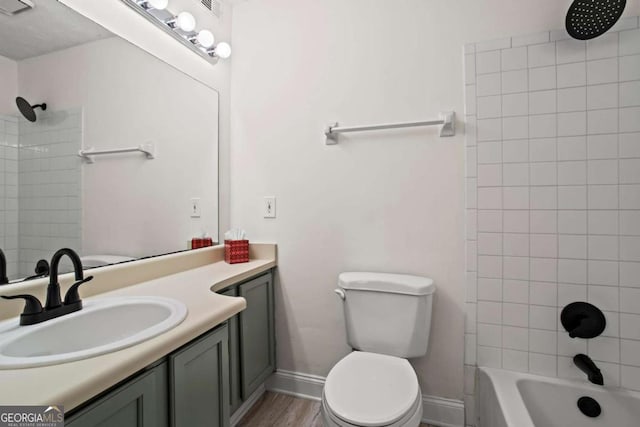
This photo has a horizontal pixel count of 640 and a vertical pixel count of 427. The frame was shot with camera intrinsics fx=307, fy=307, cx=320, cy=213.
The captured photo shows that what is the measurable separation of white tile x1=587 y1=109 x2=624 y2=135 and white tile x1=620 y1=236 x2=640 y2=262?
0.46 meters

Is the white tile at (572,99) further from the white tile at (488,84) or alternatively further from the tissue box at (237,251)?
the tissue box at (237,251)

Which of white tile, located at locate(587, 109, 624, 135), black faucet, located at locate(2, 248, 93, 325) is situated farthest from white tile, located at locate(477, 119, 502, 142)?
black faucet, located at locate(2, 248, 93, 325)

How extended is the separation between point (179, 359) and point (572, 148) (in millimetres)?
1733

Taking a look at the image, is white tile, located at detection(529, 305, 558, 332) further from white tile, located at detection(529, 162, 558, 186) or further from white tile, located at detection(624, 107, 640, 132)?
white tile, located at detection(624, 107, 640, 132)

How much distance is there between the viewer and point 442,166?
1526 millimetres

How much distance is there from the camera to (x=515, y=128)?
1418 mm

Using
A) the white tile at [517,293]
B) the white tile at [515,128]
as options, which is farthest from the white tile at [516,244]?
the white tile at [515,128]

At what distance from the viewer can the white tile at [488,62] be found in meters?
1.44

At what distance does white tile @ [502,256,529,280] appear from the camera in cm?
142

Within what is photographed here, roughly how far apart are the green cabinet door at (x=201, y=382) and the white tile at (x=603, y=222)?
5.18ft

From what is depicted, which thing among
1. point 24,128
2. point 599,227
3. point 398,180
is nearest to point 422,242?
point 398,180

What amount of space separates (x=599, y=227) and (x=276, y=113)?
1.69 meters

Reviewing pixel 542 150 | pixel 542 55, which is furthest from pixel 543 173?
pixel 542 55

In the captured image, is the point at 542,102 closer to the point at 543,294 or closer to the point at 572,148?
the point at 572,148
